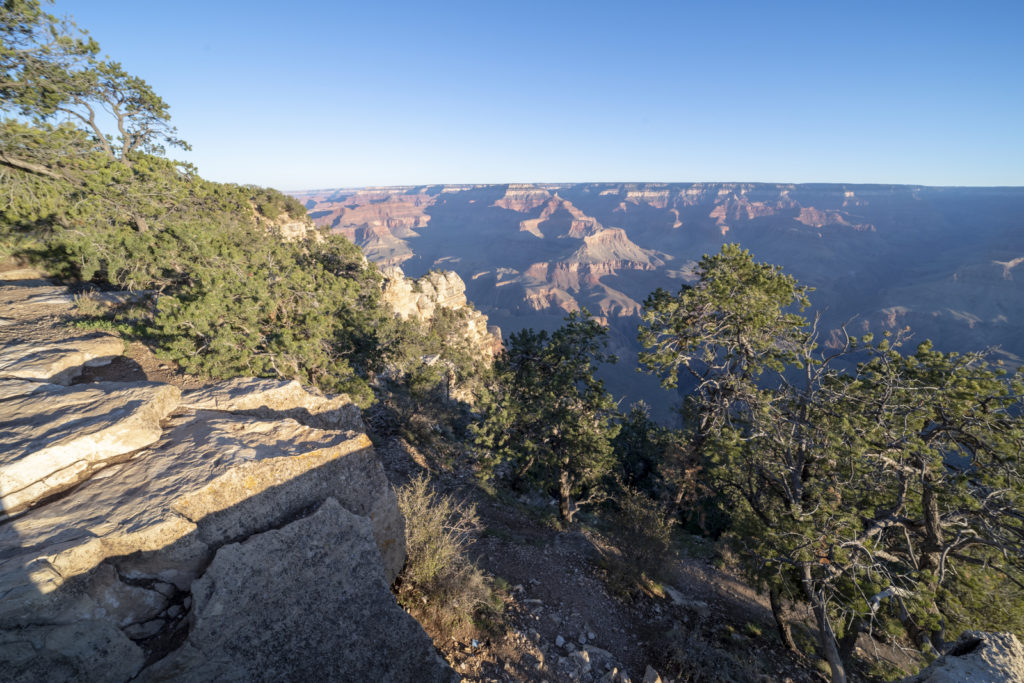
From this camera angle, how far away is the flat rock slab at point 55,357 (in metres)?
6.97

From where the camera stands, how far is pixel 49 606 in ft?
10.4

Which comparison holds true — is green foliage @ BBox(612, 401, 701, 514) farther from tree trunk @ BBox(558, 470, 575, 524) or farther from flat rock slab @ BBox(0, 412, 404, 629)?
flat rock slab @ BBox(0, 412, 404, 629)

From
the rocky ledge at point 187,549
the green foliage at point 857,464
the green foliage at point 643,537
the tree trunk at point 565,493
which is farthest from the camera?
the tree trunk at point 565,493

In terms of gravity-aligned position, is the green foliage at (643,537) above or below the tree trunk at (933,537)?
below

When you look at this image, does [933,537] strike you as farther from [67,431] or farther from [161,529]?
[67,431]

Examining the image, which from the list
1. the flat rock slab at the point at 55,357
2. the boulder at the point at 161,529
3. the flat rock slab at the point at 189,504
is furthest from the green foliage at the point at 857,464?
the flat rock slab at the point at 55,357

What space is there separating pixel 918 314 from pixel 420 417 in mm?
163881

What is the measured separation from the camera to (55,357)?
7625 millimetres

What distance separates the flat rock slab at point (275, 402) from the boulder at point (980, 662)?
895 cm

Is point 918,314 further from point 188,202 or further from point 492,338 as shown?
point 188,202

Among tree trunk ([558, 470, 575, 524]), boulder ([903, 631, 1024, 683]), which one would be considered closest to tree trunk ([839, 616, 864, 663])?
boulder ([903, 631, 1024, 683])

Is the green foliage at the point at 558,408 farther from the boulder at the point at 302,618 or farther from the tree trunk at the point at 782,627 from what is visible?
the boulder at the point at 302,618

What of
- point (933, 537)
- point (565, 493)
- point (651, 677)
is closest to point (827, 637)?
point (933, 537)

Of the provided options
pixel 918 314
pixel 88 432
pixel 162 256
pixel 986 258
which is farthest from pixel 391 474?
pixel 986 258
